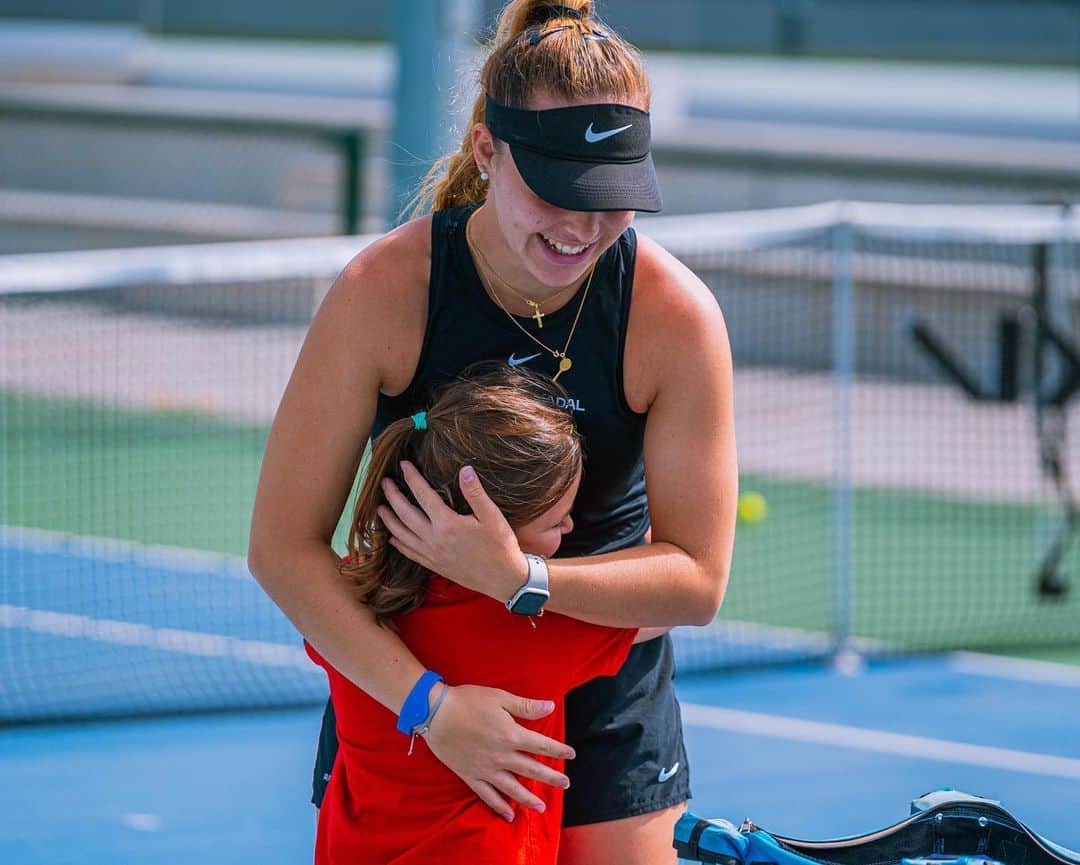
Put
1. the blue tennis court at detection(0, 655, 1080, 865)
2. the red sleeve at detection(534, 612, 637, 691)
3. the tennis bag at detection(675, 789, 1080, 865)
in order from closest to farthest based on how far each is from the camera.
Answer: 1. the tennis bag at detection(675, 789, 1080, 865)
2. the red sleeve at detection(534, 612, 637, 691)
3. the blue tennis court at detection(0, 655, 1080, 865)

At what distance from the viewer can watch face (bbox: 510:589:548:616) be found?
7.80 feet

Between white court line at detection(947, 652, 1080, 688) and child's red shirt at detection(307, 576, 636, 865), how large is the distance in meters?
4.34

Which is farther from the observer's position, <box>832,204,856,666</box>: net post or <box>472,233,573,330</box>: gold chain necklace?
<box>832,204,856,666</box>: net post

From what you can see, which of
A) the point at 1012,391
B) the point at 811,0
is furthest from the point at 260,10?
the point at 1012,391

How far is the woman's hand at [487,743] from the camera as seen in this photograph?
2381mm

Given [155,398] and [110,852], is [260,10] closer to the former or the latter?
[155,398]

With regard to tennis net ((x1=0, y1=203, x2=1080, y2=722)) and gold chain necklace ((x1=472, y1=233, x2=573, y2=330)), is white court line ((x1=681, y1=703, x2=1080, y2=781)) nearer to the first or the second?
tennis net ((x1=0, y1=203, x2=1080, y2=722))

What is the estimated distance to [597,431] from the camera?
2627mm

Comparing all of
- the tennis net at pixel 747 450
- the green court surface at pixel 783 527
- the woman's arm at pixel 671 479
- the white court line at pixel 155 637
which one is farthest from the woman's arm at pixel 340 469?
the green court surface at pixel 783 527

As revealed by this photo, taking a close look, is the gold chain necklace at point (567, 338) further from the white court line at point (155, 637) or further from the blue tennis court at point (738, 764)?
the white court line at point (155, 637)

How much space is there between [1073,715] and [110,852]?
11.3 feet

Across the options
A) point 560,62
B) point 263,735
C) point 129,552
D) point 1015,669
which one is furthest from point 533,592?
point 129,552

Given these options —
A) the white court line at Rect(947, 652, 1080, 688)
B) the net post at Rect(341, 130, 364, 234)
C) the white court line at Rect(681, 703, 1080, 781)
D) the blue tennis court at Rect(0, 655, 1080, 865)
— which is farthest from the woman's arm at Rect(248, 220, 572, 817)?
the net post at Rect(341, 130, 364, 234)

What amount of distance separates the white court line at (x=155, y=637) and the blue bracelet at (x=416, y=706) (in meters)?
4.15
